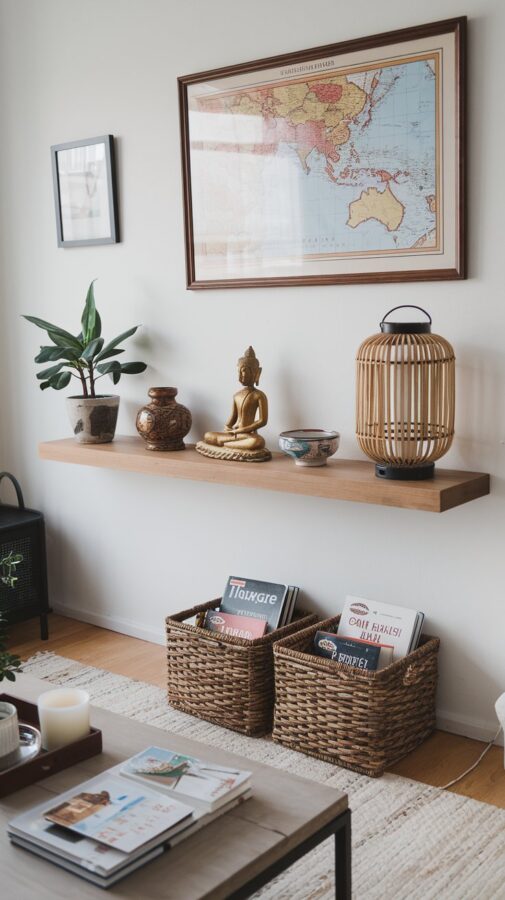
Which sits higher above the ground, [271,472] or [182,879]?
[271,472]

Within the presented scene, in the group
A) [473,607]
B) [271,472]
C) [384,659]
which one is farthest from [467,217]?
[384,659]

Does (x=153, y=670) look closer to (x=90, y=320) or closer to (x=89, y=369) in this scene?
(x=89, y=369)

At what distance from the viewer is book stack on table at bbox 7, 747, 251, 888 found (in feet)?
4.58

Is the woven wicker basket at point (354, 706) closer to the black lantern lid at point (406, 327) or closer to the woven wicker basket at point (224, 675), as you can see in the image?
the woven wicker basket at point (224, 675)

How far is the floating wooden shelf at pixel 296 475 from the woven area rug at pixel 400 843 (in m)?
0.69

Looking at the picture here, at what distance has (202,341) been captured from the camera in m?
2.94

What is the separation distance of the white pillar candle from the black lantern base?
3.14ft

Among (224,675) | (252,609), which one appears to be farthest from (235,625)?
(224,675)

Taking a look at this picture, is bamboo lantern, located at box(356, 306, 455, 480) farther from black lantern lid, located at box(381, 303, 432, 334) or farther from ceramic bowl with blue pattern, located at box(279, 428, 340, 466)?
ceramic bowl with blue pattern, located at box(279, 428, 340, 466)

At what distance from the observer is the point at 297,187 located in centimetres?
259

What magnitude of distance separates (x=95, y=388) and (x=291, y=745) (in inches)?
58.5

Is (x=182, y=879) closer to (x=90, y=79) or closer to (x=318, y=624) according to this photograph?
(x=318, y=624)

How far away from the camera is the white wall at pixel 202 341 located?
2.36 m

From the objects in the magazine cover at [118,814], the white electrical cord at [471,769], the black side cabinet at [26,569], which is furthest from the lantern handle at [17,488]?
the magazine cover at [118,814]
